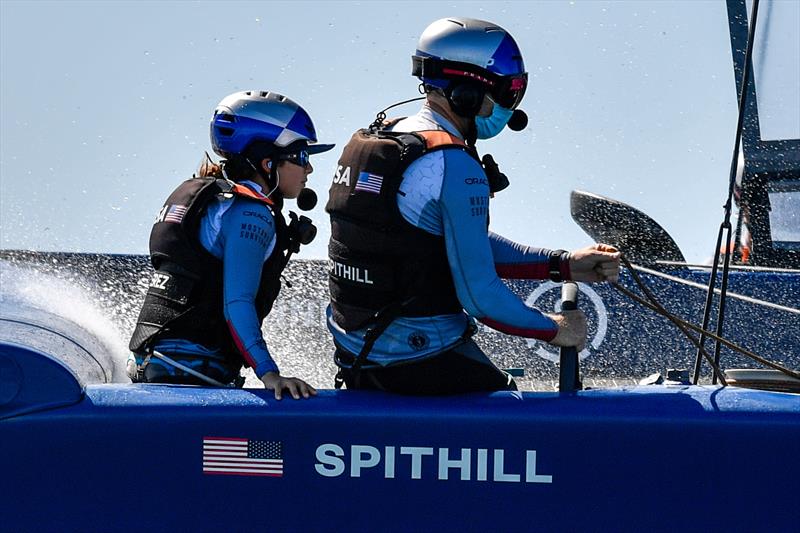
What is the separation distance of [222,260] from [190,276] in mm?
97

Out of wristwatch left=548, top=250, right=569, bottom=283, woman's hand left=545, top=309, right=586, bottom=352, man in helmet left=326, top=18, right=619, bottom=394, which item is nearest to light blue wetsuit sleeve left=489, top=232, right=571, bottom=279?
wristwatch left=548, top=250, right=569, bottom=283

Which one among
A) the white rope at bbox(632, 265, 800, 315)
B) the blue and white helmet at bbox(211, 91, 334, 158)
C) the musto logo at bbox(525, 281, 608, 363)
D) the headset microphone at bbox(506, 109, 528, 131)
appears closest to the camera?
the headset microphone at bbox(506, 109, 528, 131)

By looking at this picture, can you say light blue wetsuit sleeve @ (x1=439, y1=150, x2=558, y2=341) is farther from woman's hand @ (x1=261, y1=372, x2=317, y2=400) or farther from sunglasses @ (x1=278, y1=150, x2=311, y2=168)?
sunglasses @ (x1=278, y1=150, x2=311, y2=168)

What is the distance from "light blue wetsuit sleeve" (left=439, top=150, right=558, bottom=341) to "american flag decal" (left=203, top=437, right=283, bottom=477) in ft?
1.95

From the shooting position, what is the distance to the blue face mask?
10.2ft

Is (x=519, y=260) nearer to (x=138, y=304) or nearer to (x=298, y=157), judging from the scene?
(x=298, y=157)

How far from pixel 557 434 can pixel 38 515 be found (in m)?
1.27

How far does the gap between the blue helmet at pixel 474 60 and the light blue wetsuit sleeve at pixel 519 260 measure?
0.43 m

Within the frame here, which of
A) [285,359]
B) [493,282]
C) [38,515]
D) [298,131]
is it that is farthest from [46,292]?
[493,282]

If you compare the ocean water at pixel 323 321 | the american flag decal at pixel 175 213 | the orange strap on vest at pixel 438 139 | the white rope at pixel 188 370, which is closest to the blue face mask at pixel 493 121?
the orange strap on vest at pixel 438 139

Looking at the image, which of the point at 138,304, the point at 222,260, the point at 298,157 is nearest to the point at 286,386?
the point at 222,260

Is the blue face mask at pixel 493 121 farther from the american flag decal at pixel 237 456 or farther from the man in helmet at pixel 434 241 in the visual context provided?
the american flag decal at pixel 237 456

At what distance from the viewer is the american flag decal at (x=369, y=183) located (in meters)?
2.95

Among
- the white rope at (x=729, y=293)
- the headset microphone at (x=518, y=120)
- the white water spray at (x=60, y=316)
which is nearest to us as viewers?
the headset microphone at (x=518, y=120)
